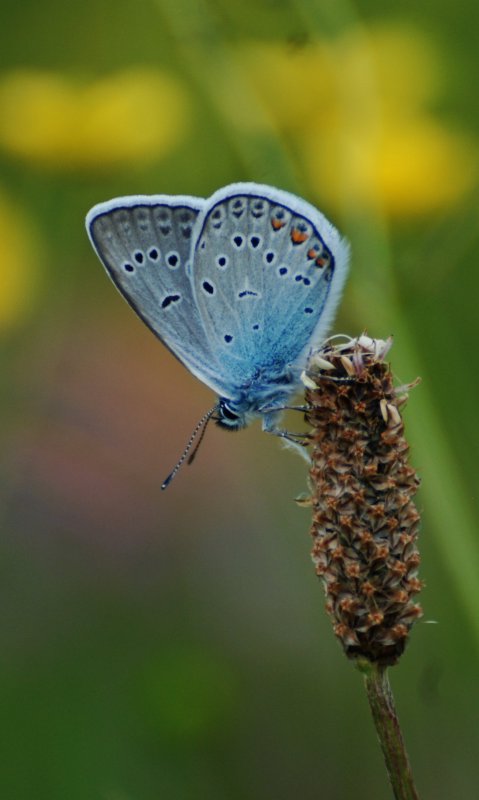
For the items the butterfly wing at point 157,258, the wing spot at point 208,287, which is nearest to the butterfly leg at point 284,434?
the butterfly wing at point 157,258

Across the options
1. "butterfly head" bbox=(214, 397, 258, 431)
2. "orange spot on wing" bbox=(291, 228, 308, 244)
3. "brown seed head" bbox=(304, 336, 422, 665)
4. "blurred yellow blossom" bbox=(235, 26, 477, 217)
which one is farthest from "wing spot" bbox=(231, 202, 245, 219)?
"brown seed head" bbox=(304, 336, 422, 665)

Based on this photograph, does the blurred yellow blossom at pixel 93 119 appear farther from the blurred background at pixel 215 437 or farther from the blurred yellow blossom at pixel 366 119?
the blurred yellow blossom at pixel 366 119

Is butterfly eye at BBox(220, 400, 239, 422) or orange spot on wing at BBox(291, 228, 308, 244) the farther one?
butterfly eye at BBox(220, 400, 239, 422)

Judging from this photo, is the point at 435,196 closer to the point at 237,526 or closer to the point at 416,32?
A: the point at 416,32

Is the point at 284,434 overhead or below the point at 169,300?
below

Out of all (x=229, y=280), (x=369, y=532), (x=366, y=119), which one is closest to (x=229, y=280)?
(x=229, y=280)

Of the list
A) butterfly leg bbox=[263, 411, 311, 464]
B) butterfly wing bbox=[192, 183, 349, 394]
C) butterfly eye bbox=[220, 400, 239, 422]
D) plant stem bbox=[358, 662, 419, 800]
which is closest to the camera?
plant stem bbox=[358, 662, 419, 800]

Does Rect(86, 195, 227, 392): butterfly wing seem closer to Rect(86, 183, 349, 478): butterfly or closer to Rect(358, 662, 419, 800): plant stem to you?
Rect(86, 183, 349, 478): butterfly

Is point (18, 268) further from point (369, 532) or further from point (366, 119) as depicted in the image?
point (369, 532)
